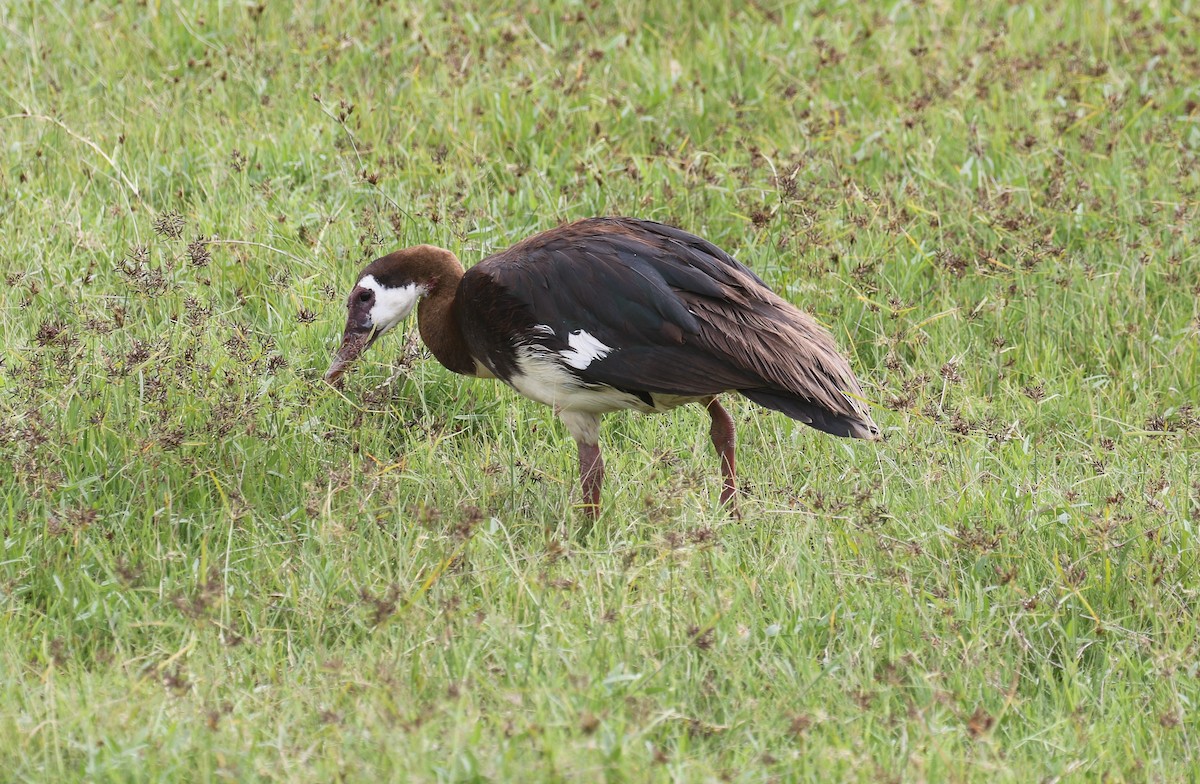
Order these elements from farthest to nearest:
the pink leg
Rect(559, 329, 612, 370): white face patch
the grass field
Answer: the pink leg
Rect(559, 329, 612, 370): white face patch
the grass field

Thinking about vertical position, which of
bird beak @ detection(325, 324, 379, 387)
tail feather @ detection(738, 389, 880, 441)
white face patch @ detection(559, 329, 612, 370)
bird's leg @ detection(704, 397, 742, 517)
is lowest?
bird's leg @ detection(704, 397, 742, 517)

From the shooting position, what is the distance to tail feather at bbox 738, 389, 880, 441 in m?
4.98

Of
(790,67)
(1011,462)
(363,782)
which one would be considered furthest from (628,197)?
(363,782)

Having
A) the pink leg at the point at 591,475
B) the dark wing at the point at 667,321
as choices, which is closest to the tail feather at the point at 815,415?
the dark wing at the point at 667,321

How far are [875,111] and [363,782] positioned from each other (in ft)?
17.9

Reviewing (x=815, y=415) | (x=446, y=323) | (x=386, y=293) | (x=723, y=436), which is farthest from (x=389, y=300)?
(x=815, y=415)

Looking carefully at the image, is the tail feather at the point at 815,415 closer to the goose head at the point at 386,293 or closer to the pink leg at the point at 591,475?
the pink leg at the point at 591,475

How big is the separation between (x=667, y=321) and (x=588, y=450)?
61cm

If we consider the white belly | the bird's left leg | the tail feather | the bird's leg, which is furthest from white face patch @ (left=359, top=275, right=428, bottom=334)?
the tail feather

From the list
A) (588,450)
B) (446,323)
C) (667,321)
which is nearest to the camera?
(667,321)

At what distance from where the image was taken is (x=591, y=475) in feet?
17.5

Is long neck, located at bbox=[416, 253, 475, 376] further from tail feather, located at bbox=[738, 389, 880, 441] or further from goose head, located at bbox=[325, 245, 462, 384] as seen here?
tail feather, located at bbox=[738, 389, 880, 441]

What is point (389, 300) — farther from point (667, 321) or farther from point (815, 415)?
point (815, 415)

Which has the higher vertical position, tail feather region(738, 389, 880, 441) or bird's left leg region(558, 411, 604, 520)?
tail feather region(738, 389, 880, 441)
